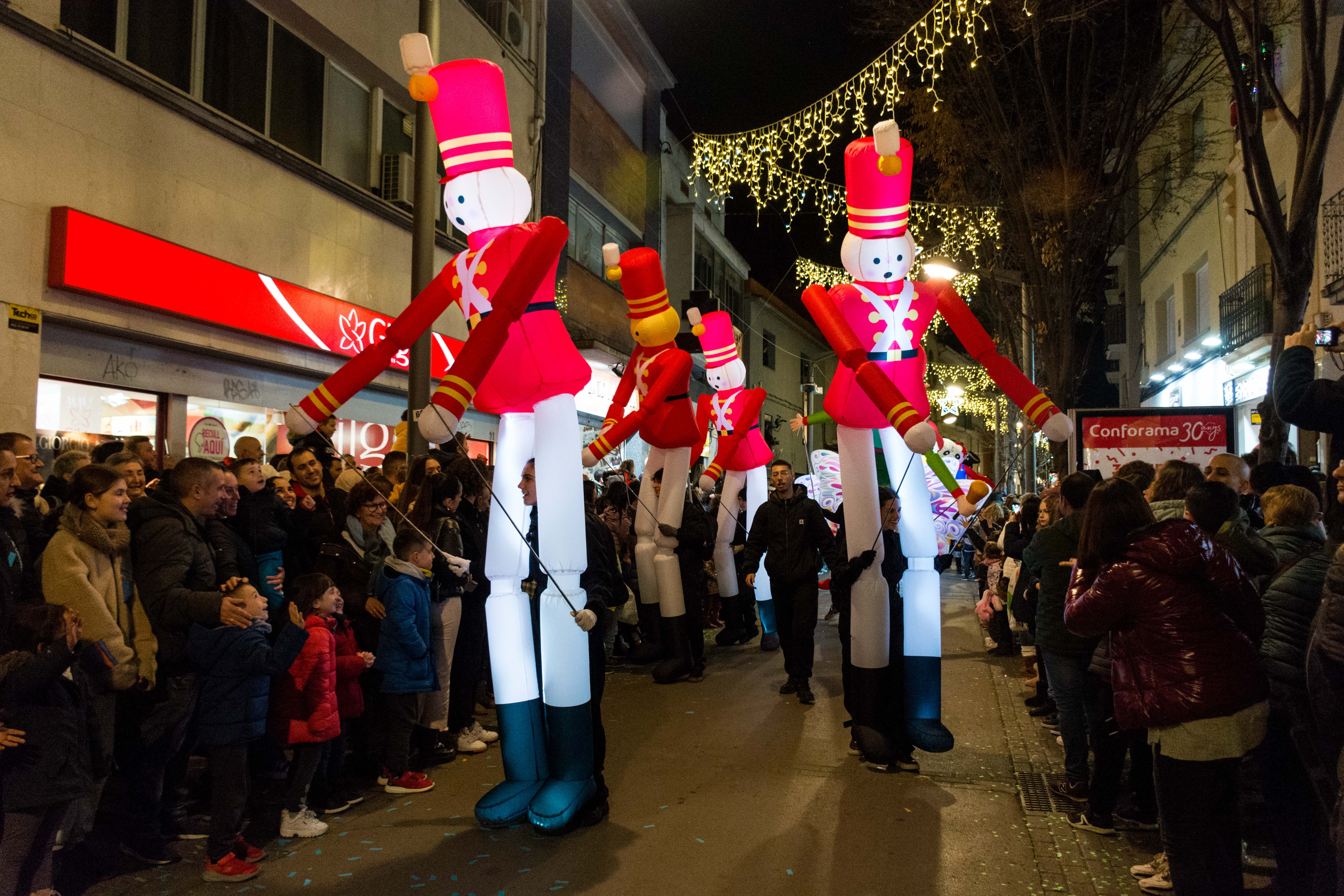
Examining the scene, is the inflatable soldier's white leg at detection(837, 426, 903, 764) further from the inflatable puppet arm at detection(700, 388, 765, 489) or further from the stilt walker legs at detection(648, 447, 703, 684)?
the inflatable puppet arm at detection(700, 388, 765, 489)

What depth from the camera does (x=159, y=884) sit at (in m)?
4.07

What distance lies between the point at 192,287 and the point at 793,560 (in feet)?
20.3

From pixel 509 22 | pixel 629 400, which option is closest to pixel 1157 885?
pixel 629 400

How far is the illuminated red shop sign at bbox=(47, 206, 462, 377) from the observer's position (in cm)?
794

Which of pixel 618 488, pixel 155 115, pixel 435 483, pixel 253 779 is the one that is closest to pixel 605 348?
pixel 618 488

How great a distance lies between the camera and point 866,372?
525 cm

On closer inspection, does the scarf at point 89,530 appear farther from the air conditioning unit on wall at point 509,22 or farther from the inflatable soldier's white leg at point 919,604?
the air conditioning unit on wall at point 509,22

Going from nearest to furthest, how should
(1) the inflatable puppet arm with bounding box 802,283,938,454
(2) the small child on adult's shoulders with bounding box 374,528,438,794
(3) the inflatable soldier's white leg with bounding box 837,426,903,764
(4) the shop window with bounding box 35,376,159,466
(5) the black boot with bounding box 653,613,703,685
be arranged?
(1) the inflatable puppet arm with bounding box 802,283,938,454, (2) the small child on adult's shoulders with bounding box 374,528,438,794, (3) the inflatable soldier's white leg with bounding box 837,426,903,764, (4) the shop window with bounding box 35,376,159,466, (5) the black boot with bounding box 653,613,703,685

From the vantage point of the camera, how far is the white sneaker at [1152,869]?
4.13 m

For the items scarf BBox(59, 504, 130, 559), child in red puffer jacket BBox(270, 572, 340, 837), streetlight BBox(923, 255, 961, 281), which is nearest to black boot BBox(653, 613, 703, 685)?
child in red puffer jacket BBox(270, 572, 340, 837)

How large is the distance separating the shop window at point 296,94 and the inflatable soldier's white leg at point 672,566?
20.7 feet

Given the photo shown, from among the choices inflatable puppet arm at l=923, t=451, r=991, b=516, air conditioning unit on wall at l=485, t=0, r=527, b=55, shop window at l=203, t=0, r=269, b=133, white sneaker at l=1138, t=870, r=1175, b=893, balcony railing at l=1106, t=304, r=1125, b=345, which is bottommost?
white sneaker at l=1138, t=870, r=1175, b=893

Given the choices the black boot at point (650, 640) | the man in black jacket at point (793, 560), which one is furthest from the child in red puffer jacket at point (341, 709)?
the black boot at point (650, 640)

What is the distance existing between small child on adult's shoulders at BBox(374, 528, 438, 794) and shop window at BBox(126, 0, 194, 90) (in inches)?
251
